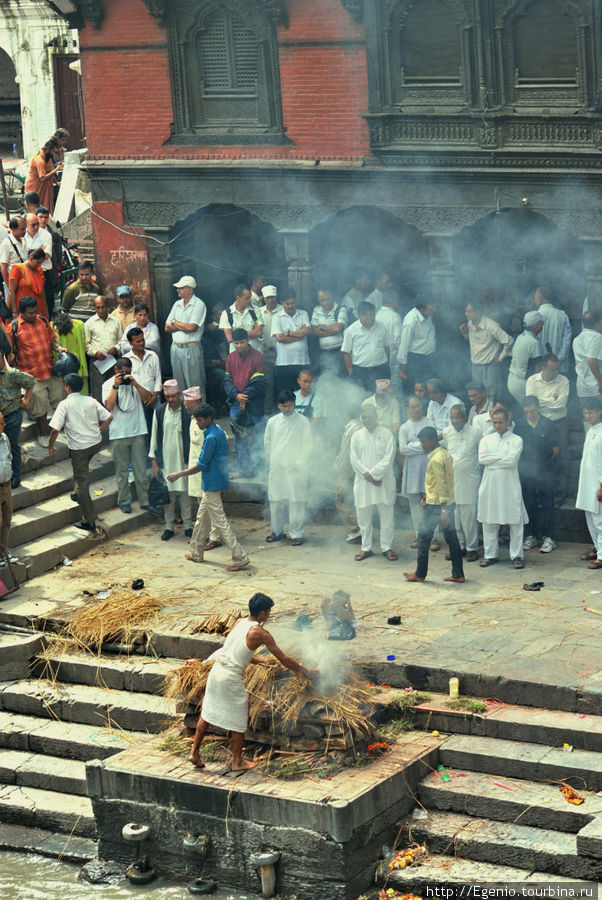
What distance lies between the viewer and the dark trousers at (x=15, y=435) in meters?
14.8

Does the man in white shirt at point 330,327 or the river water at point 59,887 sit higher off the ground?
the man in white shirt at point 330,327

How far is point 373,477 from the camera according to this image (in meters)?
14.1

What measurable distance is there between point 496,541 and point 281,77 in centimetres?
599

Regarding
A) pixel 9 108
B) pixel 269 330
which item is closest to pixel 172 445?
pixel 269 330

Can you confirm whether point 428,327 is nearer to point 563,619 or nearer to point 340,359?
point 340,359

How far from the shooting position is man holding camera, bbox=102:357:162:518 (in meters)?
15.4

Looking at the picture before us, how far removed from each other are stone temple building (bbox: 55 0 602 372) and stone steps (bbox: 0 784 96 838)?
6620 mm

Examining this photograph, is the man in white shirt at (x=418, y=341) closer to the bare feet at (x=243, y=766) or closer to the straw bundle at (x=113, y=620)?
the straw bundle at (x=113, y=620)

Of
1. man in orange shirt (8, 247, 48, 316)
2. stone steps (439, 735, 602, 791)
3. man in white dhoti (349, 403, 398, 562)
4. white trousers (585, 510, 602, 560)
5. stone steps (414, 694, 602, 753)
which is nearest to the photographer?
stone steps (439, 735, 602, 791)

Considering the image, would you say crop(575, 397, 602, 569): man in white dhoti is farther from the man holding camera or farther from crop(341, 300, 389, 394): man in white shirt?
the man holding camera

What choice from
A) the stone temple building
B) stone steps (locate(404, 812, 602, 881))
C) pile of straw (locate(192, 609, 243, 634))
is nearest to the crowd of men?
the stone temple building

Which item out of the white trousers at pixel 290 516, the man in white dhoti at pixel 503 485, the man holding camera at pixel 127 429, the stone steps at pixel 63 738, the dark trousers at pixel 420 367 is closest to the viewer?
the stone steps at pixel 63 738

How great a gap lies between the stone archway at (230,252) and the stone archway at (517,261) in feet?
8.56

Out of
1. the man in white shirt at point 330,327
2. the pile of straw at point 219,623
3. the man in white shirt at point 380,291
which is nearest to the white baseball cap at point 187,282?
the man in white shirt at point 330,327
